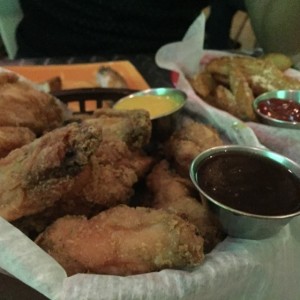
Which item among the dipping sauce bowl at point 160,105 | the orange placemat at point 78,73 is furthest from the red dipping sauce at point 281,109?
the orange placemat at point 78,73

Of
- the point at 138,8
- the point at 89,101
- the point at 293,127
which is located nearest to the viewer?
the point at 293,127

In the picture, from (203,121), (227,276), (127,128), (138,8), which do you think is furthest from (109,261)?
(138,8)

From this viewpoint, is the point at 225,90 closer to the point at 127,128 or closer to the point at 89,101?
the point at 89,101

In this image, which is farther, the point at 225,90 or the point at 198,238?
the point at 225,90

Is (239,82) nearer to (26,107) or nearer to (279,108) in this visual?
(279,108)

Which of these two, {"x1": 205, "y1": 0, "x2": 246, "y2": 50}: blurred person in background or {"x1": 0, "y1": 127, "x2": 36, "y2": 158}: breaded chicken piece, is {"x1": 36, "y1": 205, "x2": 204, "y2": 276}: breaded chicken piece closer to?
{"x1": 0, "y1": 127, "x2": 36, "y2": 158}: breaded chicken piece

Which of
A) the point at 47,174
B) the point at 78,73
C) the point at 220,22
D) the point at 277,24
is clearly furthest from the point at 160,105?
the point at 220,22

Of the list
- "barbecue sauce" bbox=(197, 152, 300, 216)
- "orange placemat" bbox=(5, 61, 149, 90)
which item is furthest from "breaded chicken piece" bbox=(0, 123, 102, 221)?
"orange placemat" bbox=(5, 61, 149, 90)

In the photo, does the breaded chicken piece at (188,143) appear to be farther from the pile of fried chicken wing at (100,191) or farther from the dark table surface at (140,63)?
the dark table surface at (140,63)
